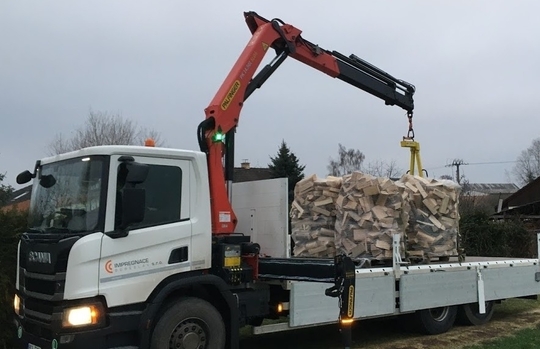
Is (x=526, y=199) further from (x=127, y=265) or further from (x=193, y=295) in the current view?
(x=127, y=265)

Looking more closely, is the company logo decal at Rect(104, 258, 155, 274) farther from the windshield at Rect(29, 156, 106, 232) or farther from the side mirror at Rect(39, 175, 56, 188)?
the side mirror at Rect(39, 175, 56, 188)

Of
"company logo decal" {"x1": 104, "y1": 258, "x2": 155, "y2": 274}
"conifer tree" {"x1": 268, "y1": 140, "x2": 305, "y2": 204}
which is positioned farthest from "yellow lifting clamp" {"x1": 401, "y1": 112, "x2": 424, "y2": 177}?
"conifer tree" {"x1": 268, "y1": 140, "x2": 305, "y2": 204}

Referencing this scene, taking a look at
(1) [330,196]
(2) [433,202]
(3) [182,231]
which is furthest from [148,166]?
(2) [433,202]

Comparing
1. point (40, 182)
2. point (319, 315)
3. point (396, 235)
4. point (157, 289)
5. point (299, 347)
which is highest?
point (40, 182)

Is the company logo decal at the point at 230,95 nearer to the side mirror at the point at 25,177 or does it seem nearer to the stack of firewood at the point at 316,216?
the stack of firewood at the point at 316,216

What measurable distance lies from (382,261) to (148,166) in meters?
4.16

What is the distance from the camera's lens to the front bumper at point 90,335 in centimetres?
541

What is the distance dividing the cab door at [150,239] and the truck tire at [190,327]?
1.15 ft

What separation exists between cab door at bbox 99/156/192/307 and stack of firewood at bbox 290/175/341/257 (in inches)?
126

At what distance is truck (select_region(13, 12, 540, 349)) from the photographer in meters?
5.57

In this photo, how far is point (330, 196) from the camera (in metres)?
9.03

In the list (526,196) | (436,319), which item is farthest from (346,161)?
(436,319)

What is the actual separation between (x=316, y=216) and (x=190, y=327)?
3528mm

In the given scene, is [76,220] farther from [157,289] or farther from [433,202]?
[433,202]
